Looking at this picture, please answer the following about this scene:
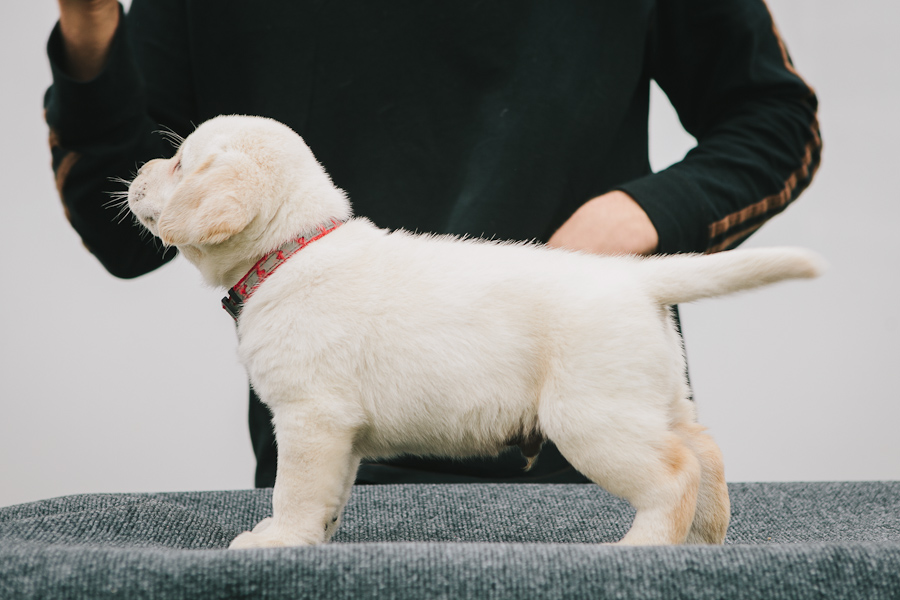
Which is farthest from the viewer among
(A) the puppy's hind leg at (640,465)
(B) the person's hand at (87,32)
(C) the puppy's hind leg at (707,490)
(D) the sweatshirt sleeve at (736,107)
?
(D) the sweatshirt sleeve at (736,107)

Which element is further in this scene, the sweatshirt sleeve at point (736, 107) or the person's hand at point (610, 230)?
the sweatshirt sleeve at point (736, 107)

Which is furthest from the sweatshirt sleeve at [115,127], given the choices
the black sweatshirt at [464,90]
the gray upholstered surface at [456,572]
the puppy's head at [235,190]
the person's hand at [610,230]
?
the person's hand at [610,230]

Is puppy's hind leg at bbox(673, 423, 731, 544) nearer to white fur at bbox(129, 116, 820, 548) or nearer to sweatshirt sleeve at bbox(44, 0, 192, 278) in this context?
white fur at bbox(129, 116, 820, 548)

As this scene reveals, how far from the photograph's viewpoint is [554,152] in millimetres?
1500

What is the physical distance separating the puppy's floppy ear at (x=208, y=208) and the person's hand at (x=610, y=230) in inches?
19.4

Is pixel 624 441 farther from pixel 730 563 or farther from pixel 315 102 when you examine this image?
pixel 315 102

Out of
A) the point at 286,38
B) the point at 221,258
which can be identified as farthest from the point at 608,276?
the point at 286,38

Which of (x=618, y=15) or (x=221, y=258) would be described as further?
(x=618, y=15)

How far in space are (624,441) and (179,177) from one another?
25.3 inches

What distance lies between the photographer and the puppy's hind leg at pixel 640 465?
2.56 ft

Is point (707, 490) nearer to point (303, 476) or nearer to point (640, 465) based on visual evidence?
point (640, 465)

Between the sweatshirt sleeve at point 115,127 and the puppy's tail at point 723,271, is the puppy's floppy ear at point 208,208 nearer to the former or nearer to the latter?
the sweatshirt sleeve at point 115,127

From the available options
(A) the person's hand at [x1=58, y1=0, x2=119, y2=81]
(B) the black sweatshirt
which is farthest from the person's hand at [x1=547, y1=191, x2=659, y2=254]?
(A) the person's hand at [x1=58, y1=0, x2=119, y2=81]

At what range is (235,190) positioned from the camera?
0.84m
